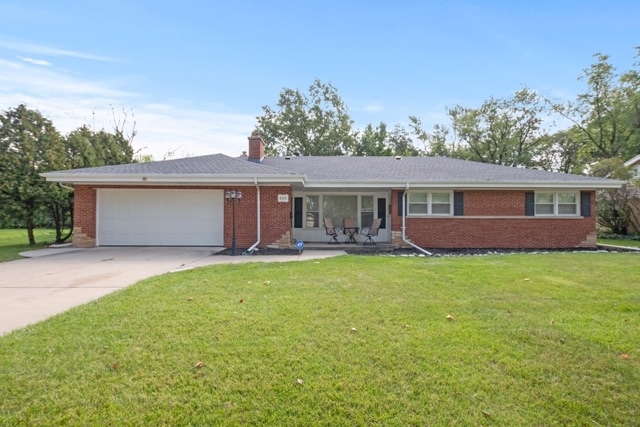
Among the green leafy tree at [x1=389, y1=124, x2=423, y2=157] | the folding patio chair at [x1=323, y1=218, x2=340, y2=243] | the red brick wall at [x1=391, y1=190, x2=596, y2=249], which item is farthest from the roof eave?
the green leafy tree at [x1=389, y1=124, x2=423, y2=157]

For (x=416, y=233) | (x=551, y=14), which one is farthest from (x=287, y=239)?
(x=551, y=14)

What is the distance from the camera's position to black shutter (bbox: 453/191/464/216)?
12.2m

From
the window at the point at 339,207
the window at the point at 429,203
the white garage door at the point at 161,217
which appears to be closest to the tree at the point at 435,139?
the window at the point at 429,203

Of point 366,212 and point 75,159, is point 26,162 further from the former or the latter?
point 366,212

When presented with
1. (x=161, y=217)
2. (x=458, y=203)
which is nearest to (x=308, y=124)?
(x=458, y=203)

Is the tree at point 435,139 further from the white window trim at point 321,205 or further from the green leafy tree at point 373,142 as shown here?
the white window trim at point 321,205

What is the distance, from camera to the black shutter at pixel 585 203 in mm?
12234

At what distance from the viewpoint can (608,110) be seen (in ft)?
78.9

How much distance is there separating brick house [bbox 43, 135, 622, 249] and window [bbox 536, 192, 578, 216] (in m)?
0.04

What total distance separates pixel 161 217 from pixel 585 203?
15.4 meters

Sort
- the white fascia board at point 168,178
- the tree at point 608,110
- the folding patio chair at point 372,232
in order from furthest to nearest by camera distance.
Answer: the tree at point 608,110 → the folding patio chair at point 372,232 → the white fascia board at point 168,178

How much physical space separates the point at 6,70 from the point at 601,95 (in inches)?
1356

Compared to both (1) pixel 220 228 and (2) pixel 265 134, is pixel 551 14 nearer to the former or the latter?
(1) pixel 220 228

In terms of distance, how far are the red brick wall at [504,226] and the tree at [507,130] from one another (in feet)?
54.2
